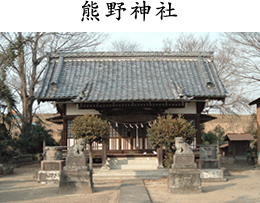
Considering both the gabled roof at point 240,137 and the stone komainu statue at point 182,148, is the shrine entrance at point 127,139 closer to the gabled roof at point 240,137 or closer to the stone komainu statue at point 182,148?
the stone komainu statue at point 182,148

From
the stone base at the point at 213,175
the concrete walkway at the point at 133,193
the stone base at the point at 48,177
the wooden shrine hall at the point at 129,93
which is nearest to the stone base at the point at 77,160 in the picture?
the concrete walkway at the point at 133,193

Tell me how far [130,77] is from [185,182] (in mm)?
8284

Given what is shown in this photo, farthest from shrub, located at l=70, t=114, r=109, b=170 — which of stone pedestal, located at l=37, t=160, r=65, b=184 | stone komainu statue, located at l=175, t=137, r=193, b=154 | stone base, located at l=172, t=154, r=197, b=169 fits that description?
stone base, located at l=172, t=154, r=197, b=169

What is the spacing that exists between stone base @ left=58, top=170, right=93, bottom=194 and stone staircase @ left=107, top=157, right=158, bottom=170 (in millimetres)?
4872

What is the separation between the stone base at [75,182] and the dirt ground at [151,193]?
0.25 meters

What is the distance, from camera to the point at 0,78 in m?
18.4

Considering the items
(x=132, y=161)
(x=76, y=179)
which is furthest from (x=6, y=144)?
(x=76, y=179)

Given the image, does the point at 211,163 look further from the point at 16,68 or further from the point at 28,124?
the point at 16,68

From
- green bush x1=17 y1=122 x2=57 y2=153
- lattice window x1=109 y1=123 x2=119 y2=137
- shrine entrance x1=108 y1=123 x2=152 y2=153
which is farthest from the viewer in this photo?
green bush x1=17 y1=122 x2=57 y2=153

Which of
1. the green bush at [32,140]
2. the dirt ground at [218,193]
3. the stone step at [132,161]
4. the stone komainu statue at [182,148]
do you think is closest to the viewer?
the dirt ground at [218,193]

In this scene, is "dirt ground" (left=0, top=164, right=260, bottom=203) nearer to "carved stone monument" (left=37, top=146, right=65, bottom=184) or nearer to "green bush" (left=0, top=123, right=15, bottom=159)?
"carved stone monument" (left=37, top=146, right=65, bottom=184)

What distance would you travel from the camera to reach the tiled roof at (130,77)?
1527 centimetres

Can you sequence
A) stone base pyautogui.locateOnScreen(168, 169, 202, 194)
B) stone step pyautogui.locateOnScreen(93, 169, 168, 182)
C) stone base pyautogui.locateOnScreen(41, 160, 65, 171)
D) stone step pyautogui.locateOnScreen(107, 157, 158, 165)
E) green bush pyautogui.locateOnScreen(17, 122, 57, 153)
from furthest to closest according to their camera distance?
green bush pyautogui.locateOnScreen(17, 122, 57, 153) < stone step pyautogui.locateOnScreen(107, 157, 158, 165) < stone step pyautogui.locateOnScreen(93, 169, 168, 182) < stone base pyautogui.locateOnScreen(41, 160, 65, 171) < stone base pyautogui.locateOnScreen(168, 169, 202, 194)

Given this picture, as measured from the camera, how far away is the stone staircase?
48.6 ft
